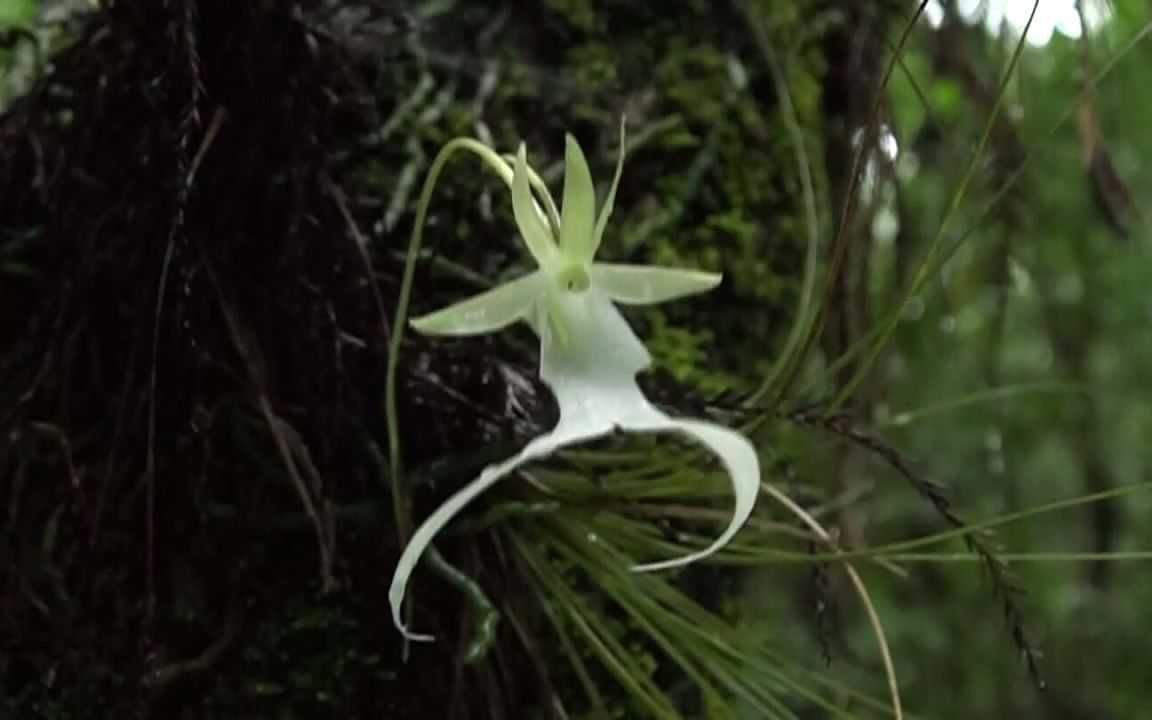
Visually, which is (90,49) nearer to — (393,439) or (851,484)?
(393,439)

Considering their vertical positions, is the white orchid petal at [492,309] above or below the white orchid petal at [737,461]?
above

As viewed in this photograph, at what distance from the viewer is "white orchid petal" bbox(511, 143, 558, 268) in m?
0.38

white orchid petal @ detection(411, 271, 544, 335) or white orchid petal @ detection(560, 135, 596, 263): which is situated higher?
white orchid petal @ detection(560, 135, 596, 263)

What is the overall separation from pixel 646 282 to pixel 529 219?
0.04m

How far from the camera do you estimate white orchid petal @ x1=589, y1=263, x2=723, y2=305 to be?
15.6 inches

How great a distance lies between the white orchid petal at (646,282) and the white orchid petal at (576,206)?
0.03ft

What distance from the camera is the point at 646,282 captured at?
1.32 ft

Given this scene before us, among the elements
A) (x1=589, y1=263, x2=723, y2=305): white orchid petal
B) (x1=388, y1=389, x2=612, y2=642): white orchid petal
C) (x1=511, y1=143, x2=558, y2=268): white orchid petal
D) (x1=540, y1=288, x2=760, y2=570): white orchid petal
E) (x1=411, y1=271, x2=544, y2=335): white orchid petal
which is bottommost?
(x1=388, y1=389, x2=612, y2=642): white orchid petal

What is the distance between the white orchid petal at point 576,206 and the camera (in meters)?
0.38

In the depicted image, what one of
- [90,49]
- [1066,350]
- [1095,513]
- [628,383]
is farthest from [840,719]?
[1095,513]

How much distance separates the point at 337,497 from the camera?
545 millimetres

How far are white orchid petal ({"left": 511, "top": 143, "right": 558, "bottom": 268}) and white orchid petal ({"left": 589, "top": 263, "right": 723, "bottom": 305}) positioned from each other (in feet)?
0.05

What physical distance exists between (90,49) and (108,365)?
15cm

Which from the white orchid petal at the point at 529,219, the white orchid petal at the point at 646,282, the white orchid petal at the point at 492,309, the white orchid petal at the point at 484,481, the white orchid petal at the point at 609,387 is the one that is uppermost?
the white orchid petal at the point at 529,219
